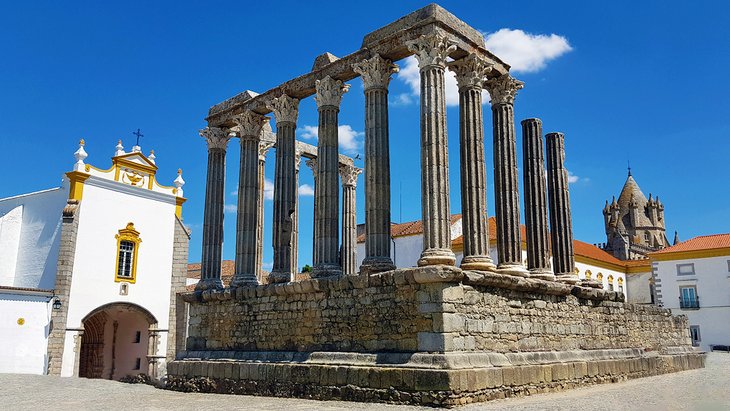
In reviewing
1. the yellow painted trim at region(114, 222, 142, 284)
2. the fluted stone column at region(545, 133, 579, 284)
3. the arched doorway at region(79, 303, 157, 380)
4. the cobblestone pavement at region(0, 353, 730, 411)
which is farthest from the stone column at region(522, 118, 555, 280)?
the arched doorway at region(79, 303, 157, 380)

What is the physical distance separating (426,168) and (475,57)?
3119 millimetres

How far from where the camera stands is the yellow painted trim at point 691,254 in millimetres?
39050

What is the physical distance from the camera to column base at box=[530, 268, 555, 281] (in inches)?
608

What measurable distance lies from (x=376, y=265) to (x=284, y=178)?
4.56 metres

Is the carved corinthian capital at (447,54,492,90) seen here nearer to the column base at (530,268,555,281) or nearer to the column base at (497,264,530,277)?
the column base at (497,264,530,277)

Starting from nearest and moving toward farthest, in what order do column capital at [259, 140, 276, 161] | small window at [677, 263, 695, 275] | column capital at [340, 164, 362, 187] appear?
column capital at [259, 140, 276, 161] < column capital at [340, 164, 362, 187] < small window at [677, 263, 695, 275]

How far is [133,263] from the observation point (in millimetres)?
28312

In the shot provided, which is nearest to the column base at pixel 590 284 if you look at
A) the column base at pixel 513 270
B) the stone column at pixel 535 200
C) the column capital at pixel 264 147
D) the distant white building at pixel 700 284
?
the stone column at pixel 535 200

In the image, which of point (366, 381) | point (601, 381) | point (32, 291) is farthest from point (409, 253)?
point (366, 381)

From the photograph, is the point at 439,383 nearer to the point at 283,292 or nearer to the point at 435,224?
the point at 435,224

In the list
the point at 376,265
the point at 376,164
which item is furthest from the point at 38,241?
the point at 376,265

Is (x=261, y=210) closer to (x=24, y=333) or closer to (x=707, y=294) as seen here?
(x=24, y=333)

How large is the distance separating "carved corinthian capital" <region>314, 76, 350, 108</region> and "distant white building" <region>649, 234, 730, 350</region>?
31991mm

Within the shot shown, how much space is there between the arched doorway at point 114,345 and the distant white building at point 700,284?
1222 inches
